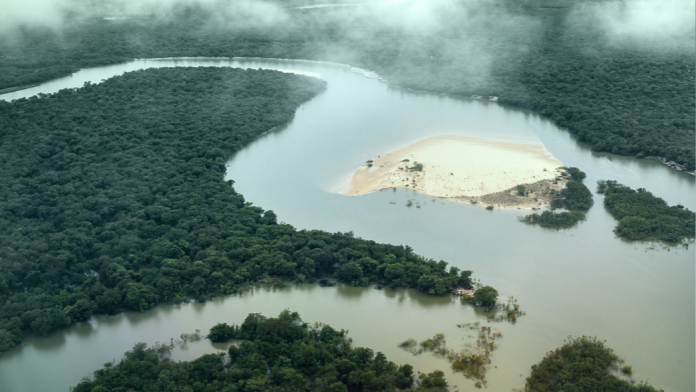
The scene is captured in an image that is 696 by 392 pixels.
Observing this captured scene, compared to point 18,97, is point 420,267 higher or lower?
lower

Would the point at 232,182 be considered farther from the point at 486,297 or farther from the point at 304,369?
the point at 304,369

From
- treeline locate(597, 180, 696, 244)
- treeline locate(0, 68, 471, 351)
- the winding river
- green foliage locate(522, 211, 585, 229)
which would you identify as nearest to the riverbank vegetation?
the winding river

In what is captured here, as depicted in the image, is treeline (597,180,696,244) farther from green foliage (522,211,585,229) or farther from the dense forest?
the dense forest

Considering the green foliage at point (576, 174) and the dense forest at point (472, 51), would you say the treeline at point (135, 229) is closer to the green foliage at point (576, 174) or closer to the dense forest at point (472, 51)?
the green foliage at point (576, 174)

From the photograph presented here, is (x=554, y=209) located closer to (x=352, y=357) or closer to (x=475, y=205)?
(x=475, y=205)

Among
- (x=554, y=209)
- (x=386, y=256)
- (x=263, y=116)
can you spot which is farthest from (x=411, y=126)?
(x=386, y=256)
